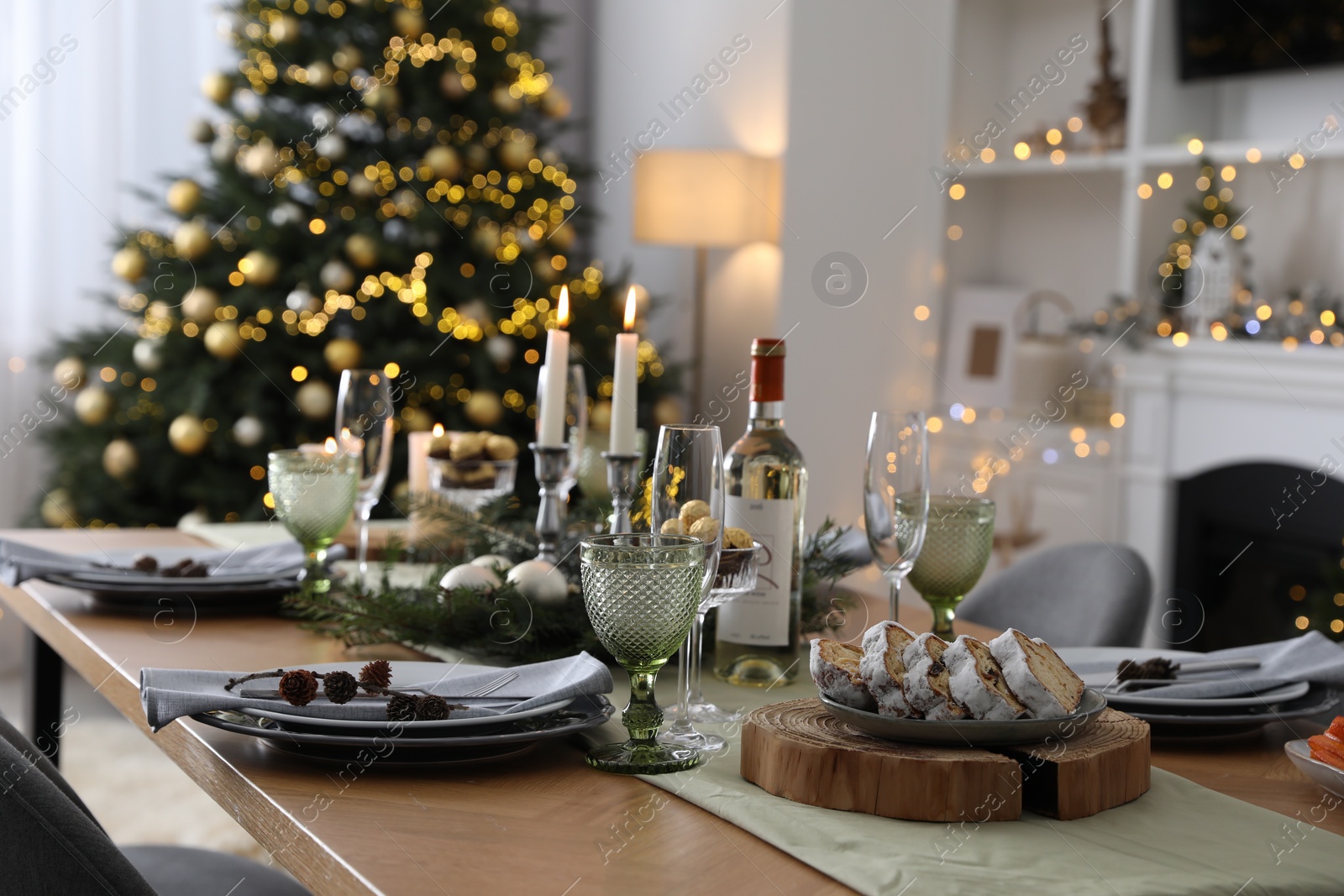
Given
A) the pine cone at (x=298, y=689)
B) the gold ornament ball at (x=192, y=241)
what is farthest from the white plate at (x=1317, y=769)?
the gold ornament ball at (x=192, y=241)

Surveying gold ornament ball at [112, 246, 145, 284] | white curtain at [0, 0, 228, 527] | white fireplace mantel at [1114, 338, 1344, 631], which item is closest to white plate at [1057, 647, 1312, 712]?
white fireplace mantel at [1114, 338, 1344, 631]

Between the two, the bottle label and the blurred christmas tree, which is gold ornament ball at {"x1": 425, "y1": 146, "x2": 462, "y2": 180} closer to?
the blurred christmas tree

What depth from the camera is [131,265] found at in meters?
3.32

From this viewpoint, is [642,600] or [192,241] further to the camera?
[192,241]

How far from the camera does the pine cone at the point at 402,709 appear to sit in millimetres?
944

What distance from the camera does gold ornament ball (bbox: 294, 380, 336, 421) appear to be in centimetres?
330

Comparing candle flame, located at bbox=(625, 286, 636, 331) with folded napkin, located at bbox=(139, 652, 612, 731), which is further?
candle flame, located at bbox=(625, 286, 636, 331)

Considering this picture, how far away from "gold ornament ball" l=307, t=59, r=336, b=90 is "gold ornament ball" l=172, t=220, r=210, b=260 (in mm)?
486

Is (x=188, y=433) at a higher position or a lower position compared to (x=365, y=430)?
lower

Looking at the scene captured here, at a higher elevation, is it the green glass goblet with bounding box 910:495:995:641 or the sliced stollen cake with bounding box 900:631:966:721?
the green glass goblet with bounding box 910:495:995:641

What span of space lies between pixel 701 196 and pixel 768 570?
2.78 meters

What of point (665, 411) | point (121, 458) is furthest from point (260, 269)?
point (665, 411)

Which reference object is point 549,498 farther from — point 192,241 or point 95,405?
point 95,405

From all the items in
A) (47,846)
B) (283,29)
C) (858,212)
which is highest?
(283,29)
